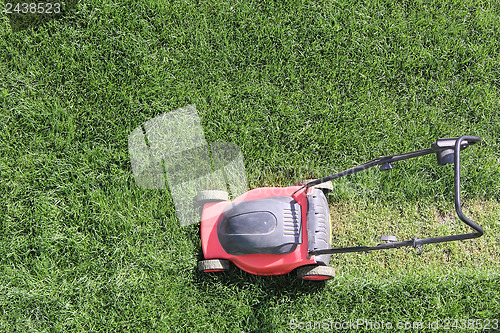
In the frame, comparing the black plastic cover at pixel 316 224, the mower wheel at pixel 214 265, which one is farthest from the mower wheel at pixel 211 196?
the black plastic cover at pixel 316 224

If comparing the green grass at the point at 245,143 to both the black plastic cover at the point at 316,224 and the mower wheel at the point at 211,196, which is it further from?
the black plastic cover at the point at 316,224

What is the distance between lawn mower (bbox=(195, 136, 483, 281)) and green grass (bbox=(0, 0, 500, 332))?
0.22 meters

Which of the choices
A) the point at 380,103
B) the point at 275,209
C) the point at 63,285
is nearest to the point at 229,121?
the point at 275,209

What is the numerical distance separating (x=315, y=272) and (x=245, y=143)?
3.30 ft

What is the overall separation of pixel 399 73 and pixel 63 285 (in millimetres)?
2801

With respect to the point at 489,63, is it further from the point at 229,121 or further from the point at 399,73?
the point at 229,121

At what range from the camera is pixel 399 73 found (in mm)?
3240

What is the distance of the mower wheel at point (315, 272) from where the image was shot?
8.79 feet

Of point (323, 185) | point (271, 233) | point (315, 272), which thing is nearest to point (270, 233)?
point (271, 233)

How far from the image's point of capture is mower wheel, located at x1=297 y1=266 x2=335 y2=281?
2.68 meters

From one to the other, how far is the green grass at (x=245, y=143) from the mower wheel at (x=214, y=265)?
16cm

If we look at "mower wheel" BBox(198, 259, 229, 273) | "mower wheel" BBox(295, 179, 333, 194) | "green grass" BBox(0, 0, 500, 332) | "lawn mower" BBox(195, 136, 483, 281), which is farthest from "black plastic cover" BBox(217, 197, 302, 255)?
"green grass" BBox(0, 0, 500, 332)

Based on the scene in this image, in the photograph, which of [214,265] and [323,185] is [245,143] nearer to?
[323,185]

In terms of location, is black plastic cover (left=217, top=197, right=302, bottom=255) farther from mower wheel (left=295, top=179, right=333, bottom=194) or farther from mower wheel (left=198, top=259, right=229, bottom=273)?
mower wheel (left=295, top=179, right=333, bottom=194)
